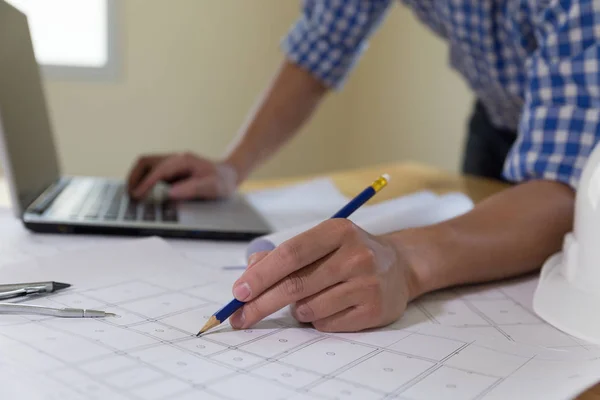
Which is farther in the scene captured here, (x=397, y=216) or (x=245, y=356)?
(x=397, y=216)

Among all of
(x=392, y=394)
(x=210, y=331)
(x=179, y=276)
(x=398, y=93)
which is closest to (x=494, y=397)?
(x=392, y=394)

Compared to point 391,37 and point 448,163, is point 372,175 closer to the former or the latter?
point 448,163

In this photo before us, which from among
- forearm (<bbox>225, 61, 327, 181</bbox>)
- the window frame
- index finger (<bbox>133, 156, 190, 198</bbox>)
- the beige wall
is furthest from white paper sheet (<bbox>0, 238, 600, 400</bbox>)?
the window frame

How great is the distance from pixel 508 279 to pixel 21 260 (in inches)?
20.8

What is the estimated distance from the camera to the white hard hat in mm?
545

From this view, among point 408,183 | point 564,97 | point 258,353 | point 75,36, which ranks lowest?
point 408,183

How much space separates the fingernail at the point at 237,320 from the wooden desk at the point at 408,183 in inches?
22.0

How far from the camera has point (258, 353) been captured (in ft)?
1.53

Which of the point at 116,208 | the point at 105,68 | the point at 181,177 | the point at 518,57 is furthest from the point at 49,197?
the point at 105,68

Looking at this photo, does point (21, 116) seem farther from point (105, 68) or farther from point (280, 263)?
point (105, 68)

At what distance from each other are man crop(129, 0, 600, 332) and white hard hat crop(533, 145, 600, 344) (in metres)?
0.07

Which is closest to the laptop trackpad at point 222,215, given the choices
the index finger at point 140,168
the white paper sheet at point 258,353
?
the index finger at point 140,168

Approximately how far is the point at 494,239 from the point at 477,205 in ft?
0.20

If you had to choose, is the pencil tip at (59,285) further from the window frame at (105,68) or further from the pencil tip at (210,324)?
the window frame at (105,68)
